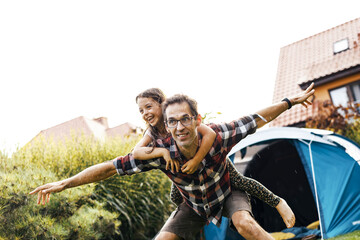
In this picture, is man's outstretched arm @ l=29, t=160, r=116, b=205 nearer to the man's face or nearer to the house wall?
the man's face

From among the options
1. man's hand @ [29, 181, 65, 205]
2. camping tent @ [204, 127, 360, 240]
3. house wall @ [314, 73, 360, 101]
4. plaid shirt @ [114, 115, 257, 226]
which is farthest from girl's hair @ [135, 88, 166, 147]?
house wall @ [314, 73, 360, 101]

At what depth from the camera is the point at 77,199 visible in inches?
151

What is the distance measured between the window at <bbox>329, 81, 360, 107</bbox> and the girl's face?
10232 millimetres

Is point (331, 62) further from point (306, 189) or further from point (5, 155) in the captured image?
point (5, 155)

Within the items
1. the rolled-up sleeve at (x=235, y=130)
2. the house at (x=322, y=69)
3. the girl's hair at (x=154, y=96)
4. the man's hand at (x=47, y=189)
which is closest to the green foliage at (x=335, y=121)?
the house at (x=322, y=69)

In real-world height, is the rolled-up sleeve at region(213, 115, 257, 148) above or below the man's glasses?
below

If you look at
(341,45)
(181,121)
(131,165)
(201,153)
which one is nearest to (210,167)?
(201,153)

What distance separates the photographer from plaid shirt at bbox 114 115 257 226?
256cm

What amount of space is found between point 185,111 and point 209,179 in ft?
1.84

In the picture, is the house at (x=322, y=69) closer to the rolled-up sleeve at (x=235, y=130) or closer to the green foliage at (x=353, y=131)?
the green foliage at (x=353, y=131)

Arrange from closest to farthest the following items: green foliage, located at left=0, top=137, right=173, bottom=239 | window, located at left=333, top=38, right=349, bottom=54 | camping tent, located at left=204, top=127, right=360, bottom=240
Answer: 1. green foliage, located at left=0, top=137, right=173, bottom=239
2. camping tent, located at left=204, top=127, right=360, bottom=240
3. window, located at left=333, top=38, right=349, bottom=54

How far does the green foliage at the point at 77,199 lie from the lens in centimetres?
325

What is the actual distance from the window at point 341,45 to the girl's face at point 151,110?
486 inches

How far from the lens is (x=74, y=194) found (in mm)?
3758
